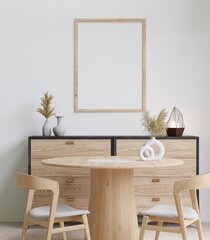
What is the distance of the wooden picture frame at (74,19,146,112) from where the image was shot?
542cm

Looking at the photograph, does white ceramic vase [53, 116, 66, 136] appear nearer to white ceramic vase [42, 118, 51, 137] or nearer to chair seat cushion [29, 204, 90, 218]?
white ceramic vase [42, 118, 51, 137]

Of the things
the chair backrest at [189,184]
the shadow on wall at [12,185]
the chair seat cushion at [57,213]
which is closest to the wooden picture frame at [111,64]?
the shadow on wall at [12,185]

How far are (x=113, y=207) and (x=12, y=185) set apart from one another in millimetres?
1881

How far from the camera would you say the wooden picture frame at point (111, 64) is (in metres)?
5.42

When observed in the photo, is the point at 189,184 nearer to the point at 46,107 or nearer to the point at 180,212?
the point at 180,212

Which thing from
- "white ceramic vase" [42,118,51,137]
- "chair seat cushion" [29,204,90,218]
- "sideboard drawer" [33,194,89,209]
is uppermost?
"white ceramic vase" [42,118,51,137]

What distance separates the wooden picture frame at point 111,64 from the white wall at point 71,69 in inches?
3.5

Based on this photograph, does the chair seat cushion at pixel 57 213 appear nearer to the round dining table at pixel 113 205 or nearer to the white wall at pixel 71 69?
the round dining table at pixel 113 205

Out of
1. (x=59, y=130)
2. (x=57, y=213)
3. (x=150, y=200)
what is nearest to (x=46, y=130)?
(x=59, y=130)

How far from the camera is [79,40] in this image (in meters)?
5.42

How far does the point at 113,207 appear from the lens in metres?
3.91

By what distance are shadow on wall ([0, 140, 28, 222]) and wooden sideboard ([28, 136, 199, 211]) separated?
45 cm

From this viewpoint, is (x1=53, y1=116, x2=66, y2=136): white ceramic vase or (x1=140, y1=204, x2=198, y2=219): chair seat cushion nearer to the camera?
(x1=140, y1=204, x2=198, y2=219): chair seat cushion

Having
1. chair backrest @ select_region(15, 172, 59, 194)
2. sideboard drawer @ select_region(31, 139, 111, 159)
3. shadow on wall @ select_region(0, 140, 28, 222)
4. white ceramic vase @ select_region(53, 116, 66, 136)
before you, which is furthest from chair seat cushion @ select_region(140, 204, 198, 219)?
shadow on wall @ select_region(0, 140, 28, 222)
